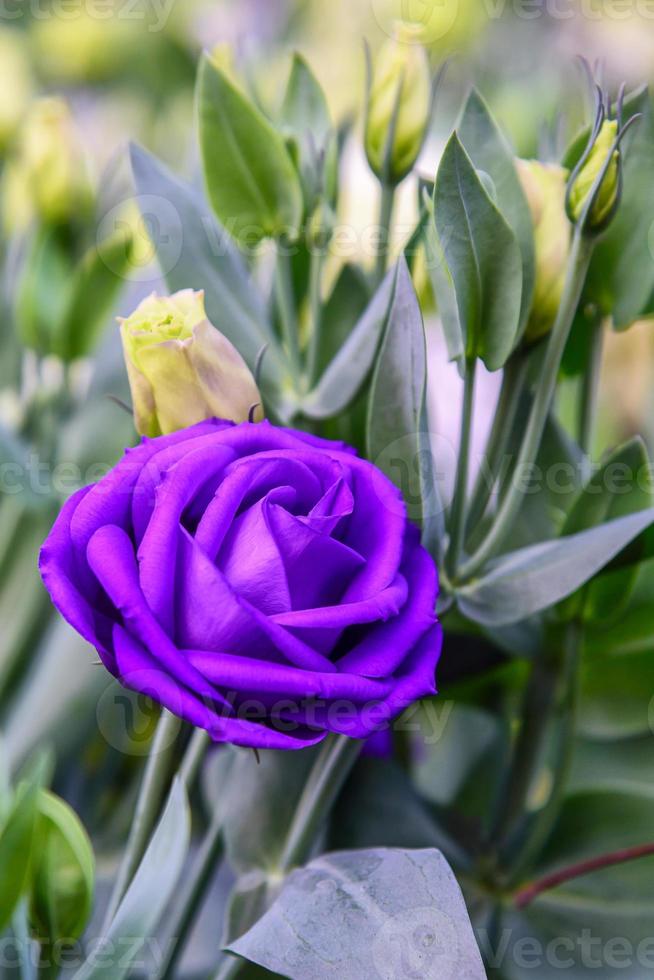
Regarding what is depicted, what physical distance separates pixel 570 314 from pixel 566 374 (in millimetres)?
123

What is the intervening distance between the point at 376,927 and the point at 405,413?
0.15 meters

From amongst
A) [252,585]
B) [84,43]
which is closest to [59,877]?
[252,585]

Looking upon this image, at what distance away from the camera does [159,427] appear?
319 millimetres

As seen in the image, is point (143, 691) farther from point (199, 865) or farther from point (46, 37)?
point (46, 37)

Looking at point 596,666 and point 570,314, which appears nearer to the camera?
point 570,314

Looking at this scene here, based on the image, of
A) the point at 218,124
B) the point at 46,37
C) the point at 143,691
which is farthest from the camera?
the point at 46,37

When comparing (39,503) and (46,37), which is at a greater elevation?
(46,37)

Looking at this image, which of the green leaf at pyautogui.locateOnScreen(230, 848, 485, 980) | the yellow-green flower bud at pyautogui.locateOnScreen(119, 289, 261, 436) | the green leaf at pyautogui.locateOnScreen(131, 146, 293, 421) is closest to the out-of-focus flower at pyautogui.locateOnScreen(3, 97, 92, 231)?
the green leaf at pyautogui.locateOnScreen(131, 146, 293, 421)

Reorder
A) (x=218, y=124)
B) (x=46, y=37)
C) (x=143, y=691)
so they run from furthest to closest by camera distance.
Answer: (x=46, y=37)
(x=218, y=124)
(x=143, y=691)

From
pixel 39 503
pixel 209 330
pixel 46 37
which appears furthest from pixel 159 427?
pixel 46 37

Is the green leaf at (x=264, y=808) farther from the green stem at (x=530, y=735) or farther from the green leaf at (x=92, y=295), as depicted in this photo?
the green leaf at (x=92, y=295)

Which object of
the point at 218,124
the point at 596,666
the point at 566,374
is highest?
the point at 218,124

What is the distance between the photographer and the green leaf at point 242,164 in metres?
0.37

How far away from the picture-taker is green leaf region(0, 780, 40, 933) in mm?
321
